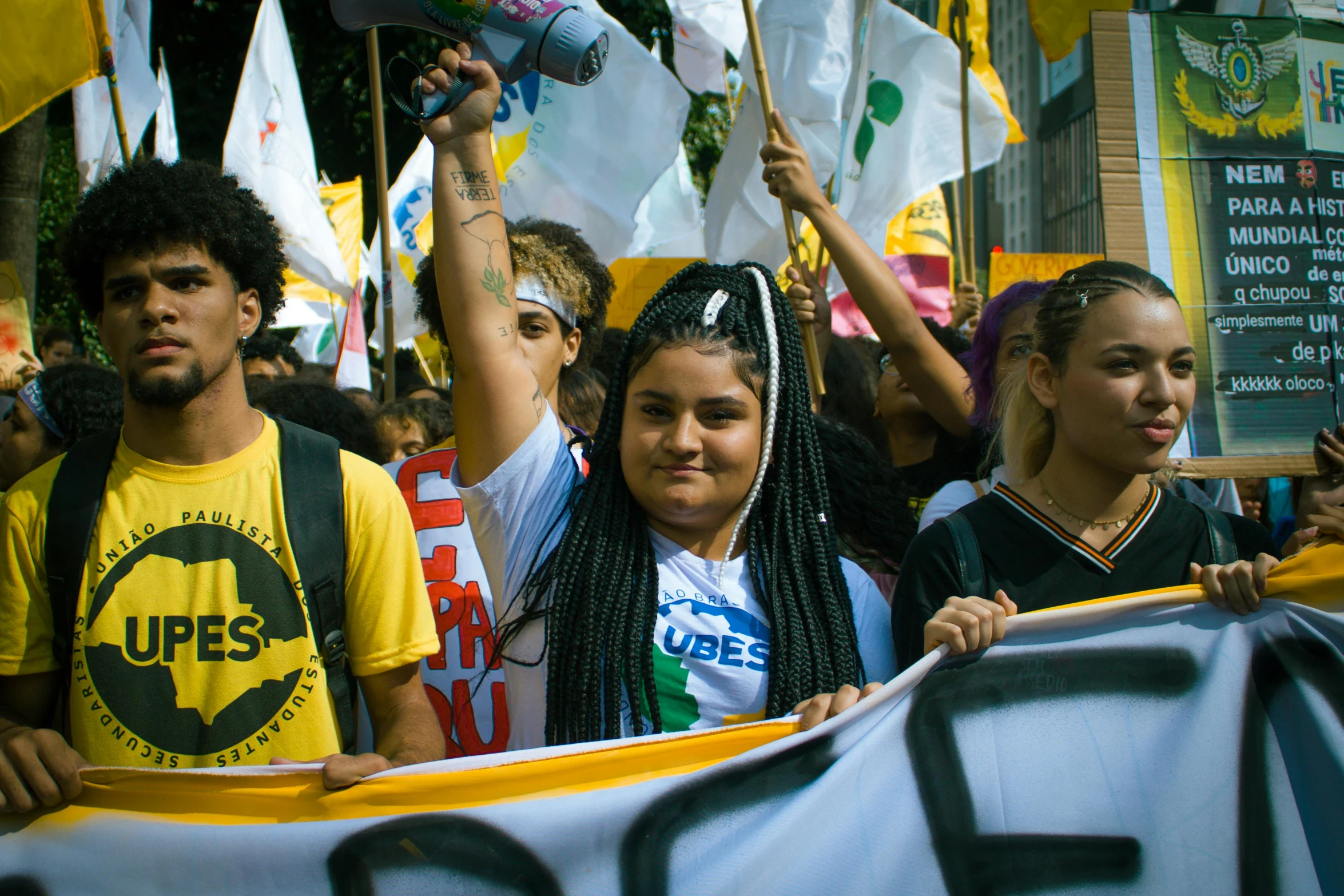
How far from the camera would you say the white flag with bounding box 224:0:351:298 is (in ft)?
19.8

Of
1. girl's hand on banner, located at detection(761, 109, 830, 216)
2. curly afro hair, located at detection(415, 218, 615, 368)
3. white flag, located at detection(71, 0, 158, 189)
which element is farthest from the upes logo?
white flag, located at detection(71, 0, 158, 189)

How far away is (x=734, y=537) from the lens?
1836 millimetres

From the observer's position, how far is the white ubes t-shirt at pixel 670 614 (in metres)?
1.72

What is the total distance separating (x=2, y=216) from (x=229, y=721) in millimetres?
7727

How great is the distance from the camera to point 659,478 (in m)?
1.77

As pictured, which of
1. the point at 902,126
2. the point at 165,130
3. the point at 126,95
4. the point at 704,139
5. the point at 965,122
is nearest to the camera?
the point at 965,122

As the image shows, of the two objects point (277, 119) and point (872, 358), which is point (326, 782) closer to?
point (872, 358)

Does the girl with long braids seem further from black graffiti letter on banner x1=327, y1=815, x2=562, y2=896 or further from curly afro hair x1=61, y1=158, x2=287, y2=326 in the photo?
curly afro hair x1=61, y1=158, x2=287, y2=326

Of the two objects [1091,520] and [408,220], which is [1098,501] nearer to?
[1091,520]

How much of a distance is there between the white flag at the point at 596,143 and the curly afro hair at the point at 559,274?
61.7 inches

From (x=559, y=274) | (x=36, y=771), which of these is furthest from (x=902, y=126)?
(x=36, y=771)

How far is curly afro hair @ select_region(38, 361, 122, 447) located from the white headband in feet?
4.42

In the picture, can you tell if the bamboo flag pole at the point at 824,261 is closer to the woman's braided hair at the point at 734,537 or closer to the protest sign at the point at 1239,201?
the protest sign at the point at 1239,201

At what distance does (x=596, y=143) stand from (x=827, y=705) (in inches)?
146
